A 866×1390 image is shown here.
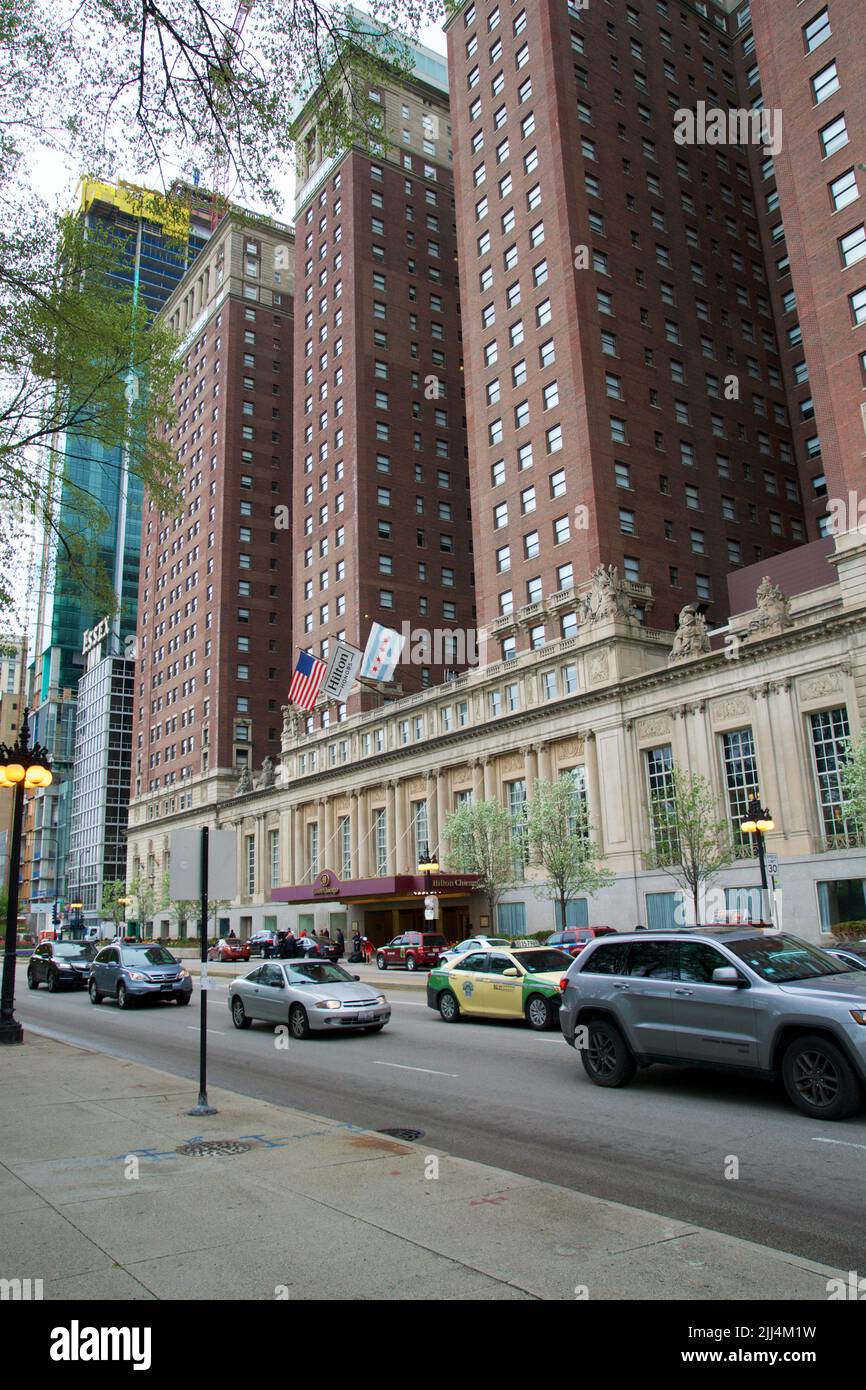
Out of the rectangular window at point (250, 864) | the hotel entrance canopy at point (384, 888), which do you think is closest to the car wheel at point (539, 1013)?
the hotel entrance canopy at point (384, 888)

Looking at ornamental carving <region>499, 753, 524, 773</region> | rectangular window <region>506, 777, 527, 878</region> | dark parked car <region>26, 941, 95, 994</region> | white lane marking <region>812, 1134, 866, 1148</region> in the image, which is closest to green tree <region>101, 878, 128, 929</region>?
ornamental carving <region>499, 753, 524, 773</region>

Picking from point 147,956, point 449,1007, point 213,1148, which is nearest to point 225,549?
point 147,956

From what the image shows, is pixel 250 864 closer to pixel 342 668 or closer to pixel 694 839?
pixel 342 668

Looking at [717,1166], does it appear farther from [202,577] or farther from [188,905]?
[202,577]

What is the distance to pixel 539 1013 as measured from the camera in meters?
17.8

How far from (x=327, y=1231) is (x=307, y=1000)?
1240 cm

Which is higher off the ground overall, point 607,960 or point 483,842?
point 483,842

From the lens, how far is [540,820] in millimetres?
40312

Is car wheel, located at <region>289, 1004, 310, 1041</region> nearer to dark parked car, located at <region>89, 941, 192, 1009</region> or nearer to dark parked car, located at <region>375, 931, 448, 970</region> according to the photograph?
dark parked car, located at <region>89, 941, 192, 1009</region>

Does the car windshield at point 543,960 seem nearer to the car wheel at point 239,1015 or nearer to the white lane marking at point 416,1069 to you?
the white lane marking at point 416,1069

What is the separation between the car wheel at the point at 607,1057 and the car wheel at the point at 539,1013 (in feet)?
18.5

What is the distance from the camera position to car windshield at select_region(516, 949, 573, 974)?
1831 centimetres

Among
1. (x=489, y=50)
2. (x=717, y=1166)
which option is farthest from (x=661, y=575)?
(x=717, y=1166)

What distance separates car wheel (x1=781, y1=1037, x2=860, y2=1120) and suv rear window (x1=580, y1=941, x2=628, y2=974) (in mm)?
2326
